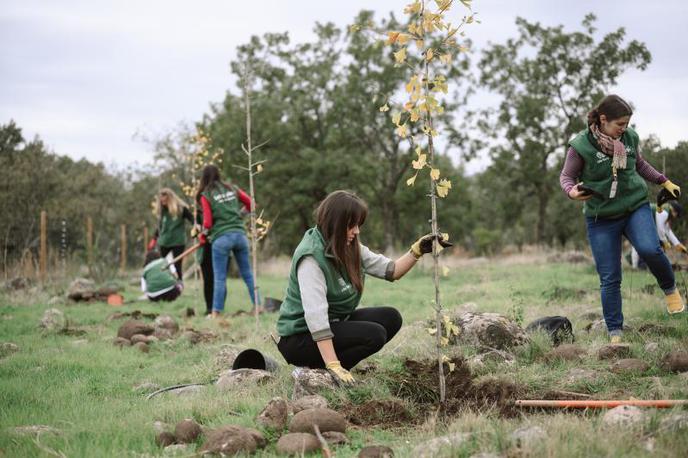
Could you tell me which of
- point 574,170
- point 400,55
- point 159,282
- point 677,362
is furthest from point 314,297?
point 159,282

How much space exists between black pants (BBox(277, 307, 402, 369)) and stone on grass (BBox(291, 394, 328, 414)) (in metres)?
0.64

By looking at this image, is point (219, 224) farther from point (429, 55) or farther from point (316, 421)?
point (316, 421)

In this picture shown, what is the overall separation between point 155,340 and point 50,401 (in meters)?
2.43

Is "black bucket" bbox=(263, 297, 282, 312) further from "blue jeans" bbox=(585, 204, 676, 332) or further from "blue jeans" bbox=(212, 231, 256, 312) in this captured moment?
"blue jeans" bbox=(585, 204, 676, 332)

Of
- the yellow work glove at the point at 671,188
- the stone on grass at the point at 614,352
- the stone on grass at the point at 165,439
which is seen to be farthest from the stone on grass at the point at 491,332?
the stone on grass at the point at 165,439

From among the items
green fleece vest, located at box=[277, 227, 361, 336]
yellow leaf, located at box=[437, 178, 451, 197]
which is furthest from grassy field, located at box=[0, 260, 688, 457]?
yellow leaf, located at box=[437, 178, 451, 197]

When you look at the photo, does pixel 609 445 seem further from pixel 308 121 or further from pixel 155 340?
pixel 308 121

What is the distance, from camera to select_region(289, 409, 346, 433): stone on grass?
3.09m

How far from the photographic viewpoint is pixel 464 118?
105 feet

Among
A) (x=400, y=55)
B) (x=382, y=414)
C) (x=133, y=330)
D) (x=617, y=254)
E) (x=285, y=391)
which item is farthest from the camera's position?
(x=133, y=330)

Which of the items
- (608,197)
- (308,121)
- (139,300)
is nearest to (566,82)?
(308,121)

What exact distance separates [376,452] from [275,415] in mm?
687

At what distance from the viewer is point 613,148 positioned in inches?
187

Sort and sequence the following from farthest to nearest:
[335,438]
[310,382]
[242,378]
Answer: [242,378] → [310,382] → [335,438]
